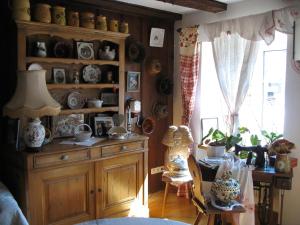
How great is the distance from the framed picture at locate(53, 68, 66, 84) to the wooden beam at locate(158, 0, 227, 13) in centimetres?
118

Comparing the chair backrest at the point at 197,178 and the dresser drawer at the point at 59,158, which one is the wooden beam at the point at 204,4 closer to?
the chair backrest at the point at 197,178

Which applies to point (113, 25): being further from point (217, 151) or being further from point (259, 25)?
point (217, 151)

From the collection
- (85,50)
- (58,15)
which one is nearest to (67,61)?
(85,50)

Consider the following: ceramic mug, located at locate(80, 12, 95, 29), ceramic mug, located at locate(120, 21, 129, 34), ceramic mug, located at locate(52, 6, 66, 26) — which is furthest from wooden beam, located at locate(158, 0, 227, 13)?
ceramic mug, located at locate(52, 6, 66, 26)

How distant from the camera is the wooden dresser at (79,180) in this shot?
249 centimetres

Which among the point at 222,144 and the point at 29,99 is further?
the point at 222,144

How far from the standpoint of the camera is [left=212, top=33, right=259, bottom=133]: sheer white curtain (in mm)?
3299

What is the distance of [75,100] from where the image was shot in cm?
314

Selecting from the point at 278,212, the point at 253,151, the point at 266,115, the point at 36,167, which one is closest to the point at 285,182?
the point at 253,151

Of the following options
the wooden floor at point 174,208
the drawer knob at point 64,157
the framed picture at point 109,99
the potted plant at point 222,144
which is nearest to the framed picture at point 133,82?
the framed picture at point 109,99

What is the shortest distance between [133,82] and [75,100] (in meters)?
0.80

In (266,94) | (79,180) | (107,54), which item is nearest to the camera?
(79,180)

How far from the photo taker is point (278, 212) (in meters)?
3.11

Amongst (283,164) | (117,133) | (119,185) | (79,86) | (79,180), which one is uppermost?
(79,86)
